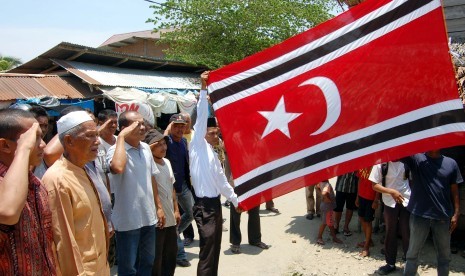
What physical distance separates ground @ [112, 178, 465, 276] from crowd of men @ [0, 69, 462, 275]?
0.20 m

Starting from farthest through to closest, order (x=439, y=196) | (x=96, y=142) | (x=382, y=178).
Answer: (x=382, y=178), (x=439, y=196), (x=96, y=142)

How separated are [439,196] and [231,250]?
2.91m

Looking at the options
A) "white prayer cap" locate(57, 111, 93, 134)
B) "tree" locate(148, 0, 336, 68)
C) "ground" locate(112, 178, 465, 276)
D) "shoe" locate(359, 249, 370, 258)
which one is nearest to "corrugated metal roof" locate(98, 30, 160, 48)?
"tree" locate(148, 0, 336, 68)

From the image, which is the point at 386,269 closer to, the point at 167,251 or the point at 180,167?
the point at 167,251

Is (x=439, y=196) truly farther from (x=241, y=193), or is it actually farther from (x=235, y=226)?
(x=235, y=226)

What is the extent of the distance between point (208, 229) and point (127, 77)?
9.55 meters

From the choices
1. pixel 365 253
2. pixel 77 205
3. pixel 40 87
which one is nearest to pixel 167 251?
pixel 77 205

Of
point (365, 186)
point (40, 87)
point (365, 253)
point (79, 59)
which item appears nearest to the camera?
point (365, 253)

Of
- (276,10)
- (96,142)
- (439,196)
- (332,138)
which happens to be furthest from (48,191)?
(276,10)

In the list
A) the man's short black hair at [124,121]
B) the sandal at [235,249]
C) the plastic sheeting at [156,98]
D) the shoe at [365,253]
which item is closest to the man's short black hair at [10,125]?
the man's short black hair at [124,121]

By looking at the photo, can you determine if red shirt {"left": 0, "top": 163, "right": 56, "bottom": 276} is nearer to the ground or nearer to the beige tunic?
the beige tunic

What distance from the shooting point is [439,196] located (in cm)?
420

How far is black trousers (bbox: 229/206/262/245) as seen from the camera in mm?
5852

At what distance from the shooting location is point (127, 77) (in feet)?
A: 42.2
